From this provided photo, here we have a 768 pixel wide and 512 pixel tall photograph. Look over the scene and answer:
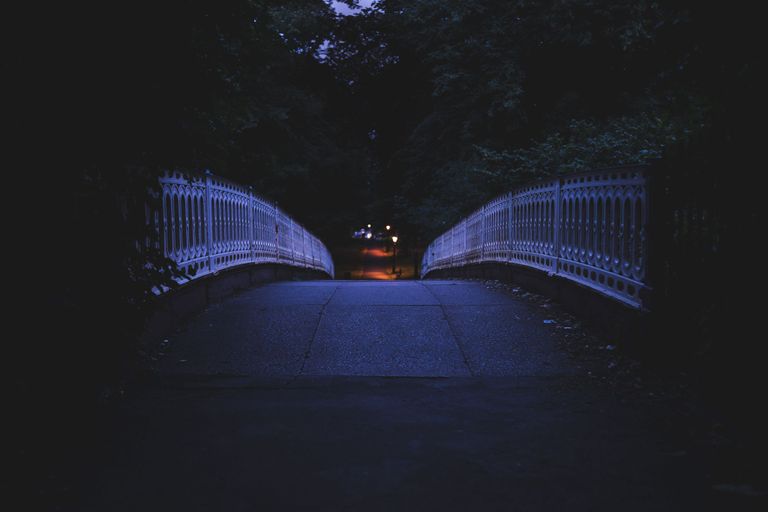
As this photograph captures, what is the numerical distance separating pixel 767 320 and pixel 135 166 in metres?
4.23

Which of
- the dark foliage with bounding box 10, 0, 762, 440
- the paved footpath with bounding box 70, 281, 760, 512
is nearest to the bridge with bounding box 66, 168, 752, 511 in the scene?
the paved footpath with bounding box 70, 281, 760, 512

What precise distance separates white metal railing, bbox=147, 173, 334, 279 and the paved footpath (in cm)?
117

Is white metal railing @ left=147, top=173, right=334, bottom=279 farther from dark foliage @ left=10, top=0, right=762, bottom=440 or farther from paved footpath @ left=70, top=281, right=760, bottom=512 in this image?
paved footpath @ left=70, top=281, right=760, bottom=512

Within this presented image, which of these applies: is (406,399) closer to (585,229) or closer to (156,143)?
(156,143)

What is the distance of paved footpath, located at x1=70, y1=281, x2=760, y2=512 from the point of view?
3559mm

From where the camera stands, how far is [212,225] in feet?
32.3

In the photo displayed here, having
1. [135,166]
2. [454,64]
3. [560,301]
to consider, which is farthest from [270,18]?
[454,64]

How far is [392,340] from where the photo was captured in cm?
732

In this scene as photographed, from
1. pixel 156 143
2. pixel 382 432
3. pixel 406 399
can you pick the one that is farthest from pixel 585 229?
pixel 156 143

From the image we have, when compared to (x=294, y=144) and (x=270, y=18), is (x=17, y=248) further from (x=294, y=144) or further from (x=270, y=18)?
A: (x=294, y=144)

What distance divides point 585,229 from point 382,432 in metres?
4.48

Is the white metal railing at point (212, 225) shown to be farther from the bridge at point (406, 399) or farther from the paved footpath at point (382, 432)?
the paved footpath at point (382, 432)

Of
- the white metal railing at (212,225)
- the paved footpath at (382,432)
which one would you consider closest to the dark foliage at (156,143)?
the white metal railing at (212,225)

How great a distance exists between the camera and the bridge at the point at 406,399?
3.64 metres
